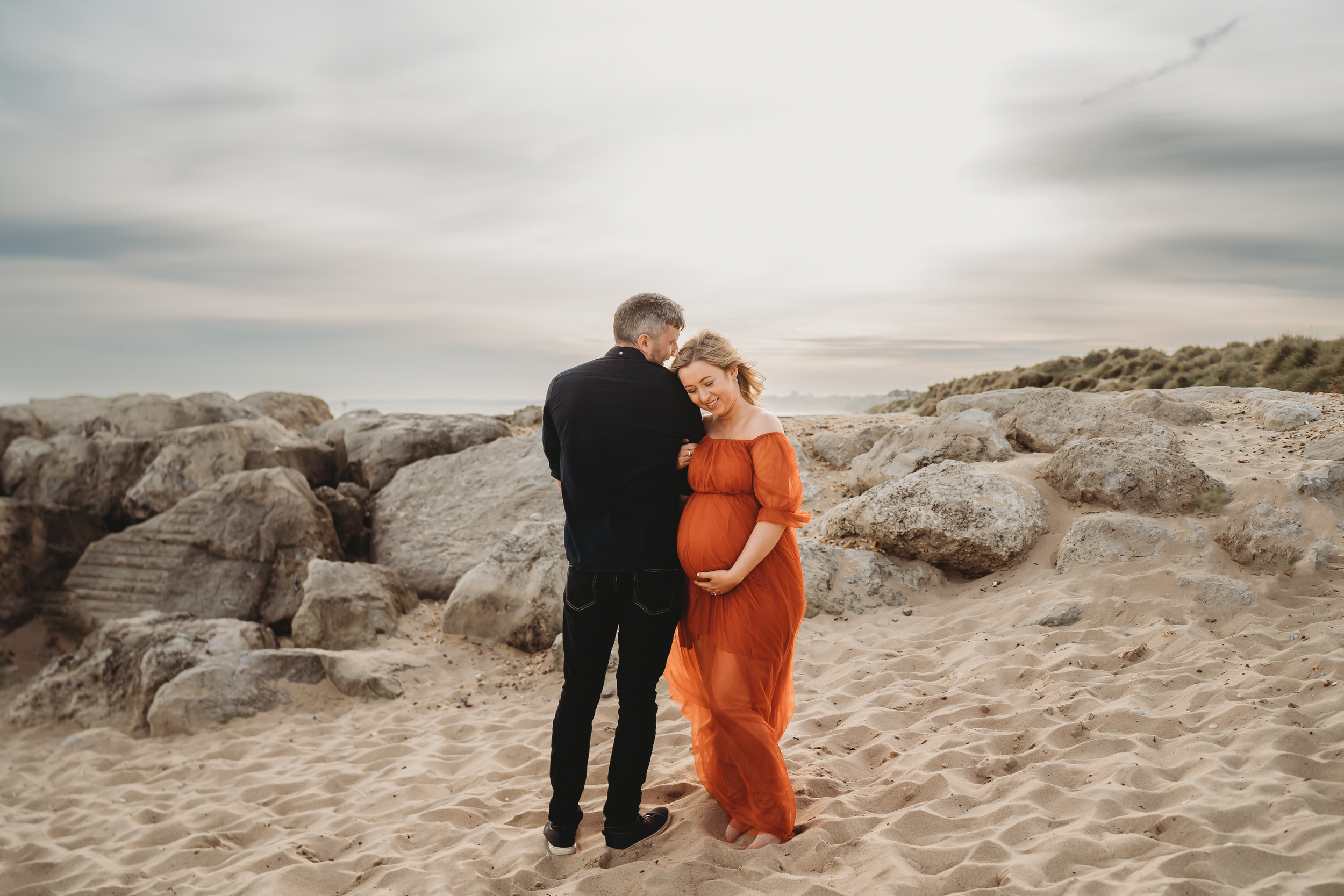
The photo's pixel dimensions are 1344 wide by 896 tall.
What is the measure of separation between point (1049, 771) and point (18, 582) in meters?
11.3

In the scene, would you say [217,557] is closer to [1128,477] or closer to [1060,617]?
[1060,617]

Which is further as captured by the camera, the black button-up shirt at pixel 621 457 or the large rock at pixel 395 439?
the large rock at pixel 395 439

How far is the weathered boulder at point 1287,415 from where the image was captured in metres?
8.74

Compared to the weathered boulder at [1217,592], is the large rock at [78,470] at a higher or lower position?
higher

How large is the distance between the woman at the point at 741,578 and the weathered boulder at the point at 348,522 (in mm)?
7603

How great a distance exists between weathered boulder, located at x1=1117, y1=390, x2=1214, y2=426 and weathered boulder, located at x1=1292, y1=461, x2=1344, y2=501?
2.79 m

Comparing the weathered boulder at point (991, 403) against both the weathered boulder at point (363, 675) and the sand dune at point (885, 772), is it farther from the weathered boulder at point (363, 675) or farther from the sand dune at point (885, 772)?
the weathered boulder at point (363, 675)

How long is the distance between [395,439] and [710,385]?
915 cm

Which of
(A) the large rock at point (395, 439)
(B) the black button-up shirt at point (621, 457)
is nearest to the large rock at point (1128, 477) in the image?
(B) the black button-up shirt at point (621, 457)

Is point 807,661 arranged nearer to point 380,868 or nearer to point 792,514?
point 792,514

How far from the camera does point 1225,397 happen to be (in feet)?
35.7

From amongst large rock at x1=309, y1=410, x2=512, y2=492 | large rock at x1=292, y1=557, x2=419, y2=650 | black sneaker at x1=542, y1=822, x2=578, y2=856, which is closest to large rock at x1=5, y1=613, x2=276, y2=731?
large rock at x1=292, y1=557, x2=419, y2=650

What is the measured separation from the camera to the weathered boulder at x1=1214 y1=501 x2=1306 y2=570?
20.1ft

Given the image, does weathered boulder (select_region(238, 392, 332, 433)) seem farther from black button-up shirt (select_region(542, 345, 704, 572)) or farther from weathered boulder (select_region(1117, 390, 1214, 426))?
weathered boulder (select_region(1117, 390, 1214, 426))
